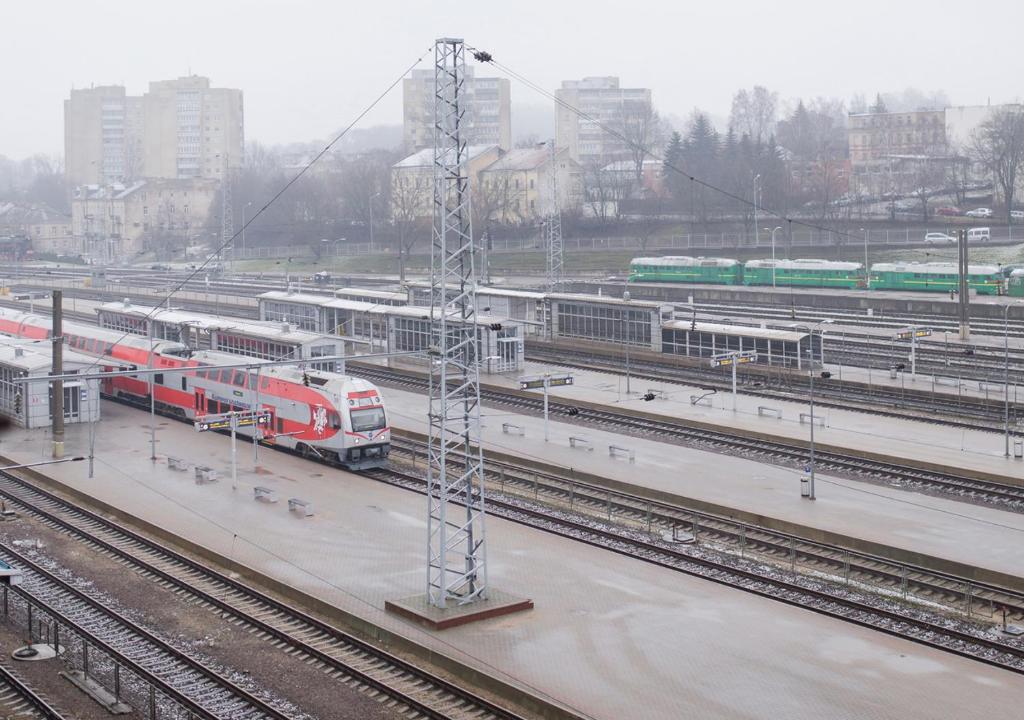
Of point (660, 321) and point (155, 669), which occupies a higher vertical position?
point (660, 321)

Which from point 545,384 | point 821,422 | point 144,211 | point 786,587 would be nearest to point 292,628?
point 786,587

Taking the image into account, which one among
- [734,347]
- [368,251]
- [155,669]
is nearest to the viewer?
[155,669]

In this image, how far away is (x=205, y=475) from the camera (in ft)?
102

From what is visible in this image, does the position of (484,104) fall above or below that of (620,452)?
above

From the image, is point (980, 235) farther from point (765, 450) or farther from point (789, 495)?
point (789, 495)

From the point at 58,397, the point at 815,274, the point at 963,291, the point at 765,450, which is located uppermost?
the point at 815,274

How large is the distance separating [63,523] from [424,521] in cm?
803

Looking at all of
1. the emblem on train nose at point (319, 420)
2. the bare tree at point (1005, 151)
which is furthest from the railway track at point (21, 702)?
the bare tree at point (1005, 151)

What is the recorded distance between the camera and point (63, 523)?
27625 mm

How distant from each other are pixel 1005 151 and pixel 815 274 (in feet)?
110

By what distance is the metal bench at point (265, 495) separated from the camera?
2858cm

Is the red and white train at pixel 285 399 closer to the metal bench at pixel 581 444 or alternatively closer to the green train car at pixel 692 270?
the metal bench at pixel 581 444

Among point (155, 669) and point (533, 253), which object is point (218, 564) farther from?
point (533, 253)

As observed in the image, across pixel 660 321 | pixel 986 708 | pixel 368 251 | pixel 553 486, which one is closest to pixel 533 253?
pixel 368 251
